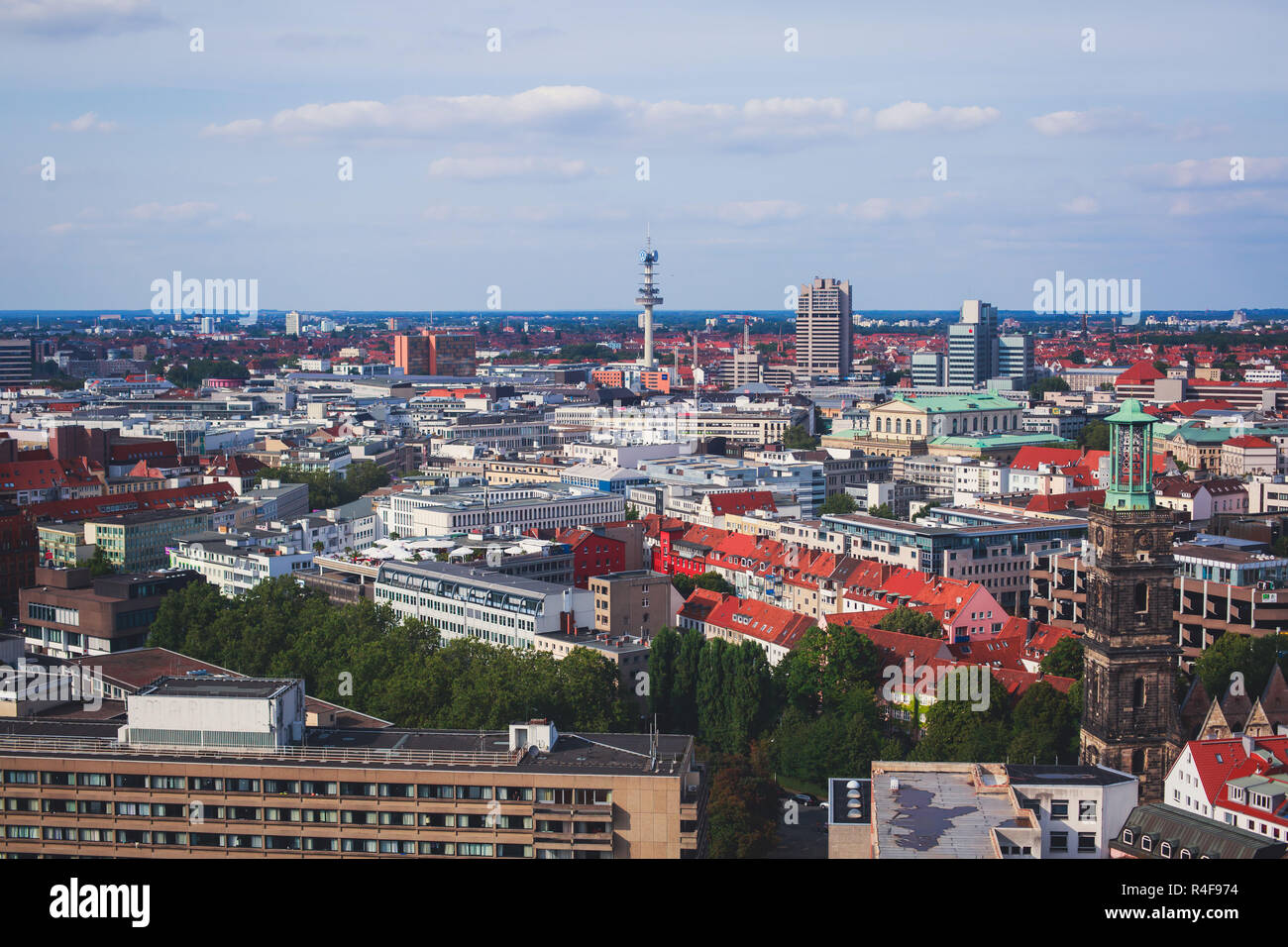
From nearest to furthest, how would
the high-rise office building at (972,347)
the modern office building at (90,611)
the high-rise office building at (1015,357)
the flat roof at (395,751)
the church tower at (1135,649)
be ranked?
the flat roof at (395,751)
the church tower at (1135,649)
the modern office building at (90,611)
the high-rise office building at (972,347)
the high-rise office building at (1015,357)

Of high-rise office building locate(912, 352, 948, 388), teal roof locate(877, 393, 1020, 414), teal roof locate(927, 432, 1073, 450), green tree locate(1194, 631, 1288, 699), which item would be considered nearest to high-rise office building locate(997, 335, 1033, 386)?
high-rise office building locate(912, 352, 948, 388)

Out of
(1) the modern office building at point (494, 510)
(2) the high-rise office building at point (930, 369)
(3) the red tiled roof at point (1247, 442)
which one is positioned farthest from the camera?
(2) the high-rise office building at point (930, 369)

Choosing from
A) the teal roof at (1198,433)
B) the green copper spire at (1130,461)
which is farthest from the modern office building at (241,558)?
the teal roof at (1198,433)

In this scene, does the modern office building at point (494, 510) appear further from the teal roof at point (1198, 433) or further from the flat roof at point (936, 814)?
the teal roof at point (1198, 433)

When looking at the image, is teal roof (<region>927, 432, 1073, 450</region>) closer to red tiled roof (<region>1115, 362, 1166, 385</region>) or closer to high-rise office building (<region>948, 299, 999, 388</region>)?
red tiled roof (<region>1115, 362, 1166, 385</region>)

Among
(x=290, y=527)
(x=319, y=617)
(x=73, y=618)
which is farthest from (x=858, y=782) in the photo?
(x=290, y=527)

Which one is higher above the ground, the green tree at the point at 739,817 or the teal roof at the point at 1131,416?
the teal roof at the point at 1131,416

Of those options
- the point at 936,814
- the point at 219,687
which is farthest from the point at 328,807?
the point at 936,814

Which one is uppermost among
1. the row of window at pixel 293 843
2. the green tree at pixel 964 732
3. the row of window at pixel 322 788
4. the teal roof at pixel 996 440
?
the teal roof at pixel 996 440
